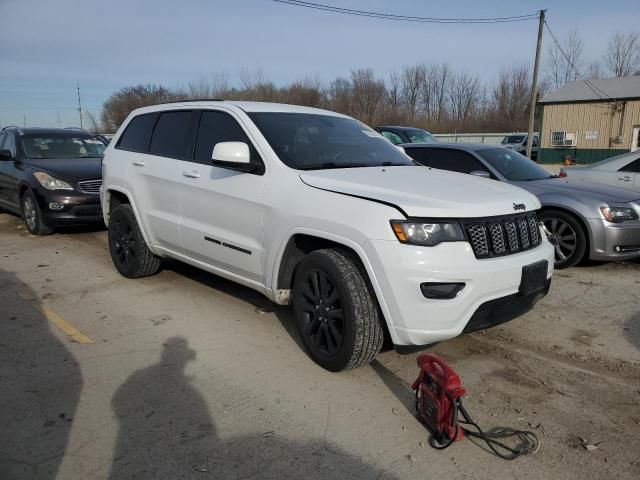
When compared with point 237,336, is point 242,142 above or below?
above

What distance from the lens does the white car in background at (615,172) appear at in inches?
305

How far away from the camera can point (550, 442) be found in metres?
2.84

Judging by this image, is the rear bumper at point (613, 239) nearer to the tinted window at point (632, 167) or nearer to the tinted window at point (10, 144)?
the tinted window at point (632, 167)

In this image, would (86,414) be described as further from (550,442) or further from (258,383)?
(550,442)

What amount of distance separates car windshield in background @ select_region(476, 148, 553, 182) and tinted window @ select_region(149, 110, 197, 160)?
165 inches

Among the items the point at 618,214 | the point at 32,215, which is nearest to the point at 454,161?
the point at 618,214

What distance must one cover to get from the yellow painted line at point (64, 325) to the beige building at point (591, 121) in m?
30.3

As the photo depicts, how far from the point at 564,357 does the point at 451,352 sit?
32.8 inches

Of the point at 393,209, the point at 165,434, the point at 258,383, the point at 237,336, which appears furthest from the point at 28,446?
the point at 393,209

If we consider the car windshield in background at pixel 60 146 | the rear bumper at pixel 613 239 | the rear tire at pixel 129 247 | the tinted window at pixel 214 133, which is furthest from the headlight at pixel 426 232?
the car windshield in background at pixel 60 146

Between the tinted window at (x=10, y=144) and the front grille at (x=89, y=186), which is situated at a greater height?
the tinted window at (x=10, y=144)

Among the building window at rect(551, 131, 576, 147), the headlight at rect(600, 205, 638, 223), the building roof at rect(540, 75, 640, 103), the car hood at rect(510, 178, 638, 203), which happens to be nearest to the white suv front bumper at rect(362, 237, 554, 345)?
the headlight at rect(600, 205, 638, 223)

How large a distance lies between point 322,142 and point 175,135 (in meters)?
1.57

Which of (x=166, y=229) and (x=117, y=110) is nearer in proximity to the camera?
(x=166, y=229)
